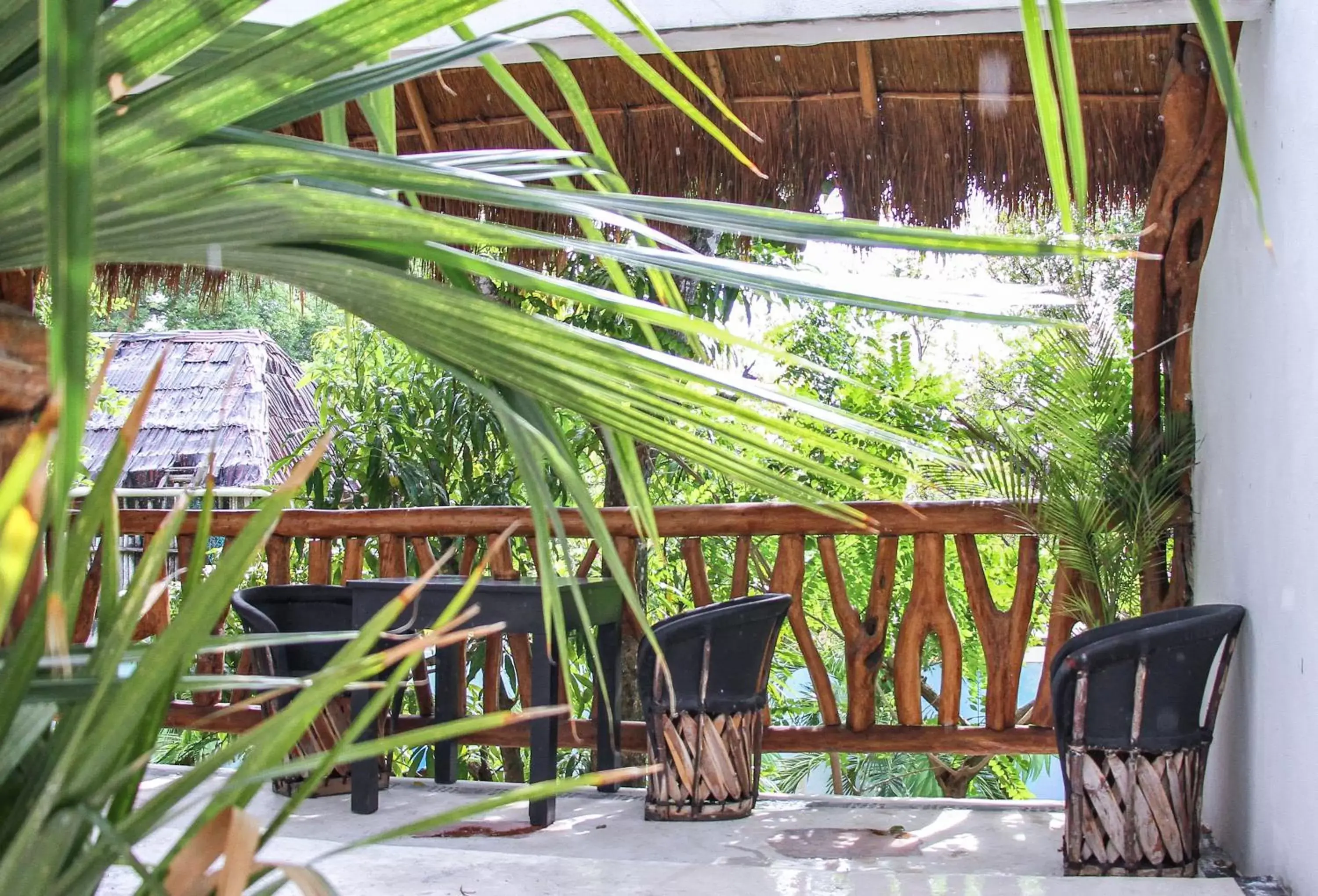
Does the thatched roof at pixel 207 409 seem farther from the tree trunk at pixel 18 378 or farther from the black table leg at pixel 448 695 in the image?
the tree trunk at pixel 18 378

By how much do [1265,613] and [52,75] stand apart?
95.9 inches

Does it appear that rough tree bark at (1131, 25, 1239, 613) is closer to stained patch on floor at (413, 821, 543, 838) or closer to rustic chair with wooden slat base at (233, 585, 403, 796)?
stained patch on floor at (413, 821, 543, 838)

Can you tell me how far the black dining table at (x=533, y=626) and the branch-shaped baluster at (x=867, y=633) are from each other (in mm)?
638

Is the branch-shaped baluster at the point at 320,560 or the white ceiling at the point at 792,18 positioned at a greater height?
the white ceiling at the point at 792,18

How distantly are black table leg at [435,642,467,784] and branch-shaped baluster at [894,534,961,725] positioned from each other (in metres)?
1.25

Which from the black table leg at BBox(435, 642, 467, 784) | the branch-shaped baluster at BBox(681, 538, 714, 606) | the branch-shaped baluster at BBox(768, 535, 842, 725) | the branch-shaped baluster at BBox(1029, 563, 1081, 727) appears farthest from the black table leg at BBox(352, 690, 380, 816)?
the branch-shaped baluster at BBox(1029, 563, 1081, 727)

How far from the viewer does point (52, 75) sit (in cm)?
30

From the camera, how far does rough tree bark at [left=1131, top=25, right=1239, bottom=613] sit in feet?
9.65

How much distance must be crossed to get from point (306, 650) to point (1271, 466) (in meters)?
2.37

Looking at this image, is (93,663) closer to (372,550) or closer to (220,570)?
(220,570)

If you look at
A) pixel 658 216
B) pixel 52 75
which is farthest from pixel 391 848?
pixel 52 75

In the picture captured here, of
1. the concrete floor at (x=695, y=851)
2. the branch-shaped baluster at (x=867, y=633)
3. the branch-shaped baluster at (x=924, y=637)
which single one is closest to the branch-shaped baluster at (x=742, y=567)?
the branch-shaped baluster at (x=867, y=633)

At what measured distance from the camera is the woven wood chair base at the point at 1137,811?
7.50 ft

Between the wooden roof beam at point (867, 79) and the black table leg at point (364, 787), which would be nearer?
the black table leg at point (364, 787)
